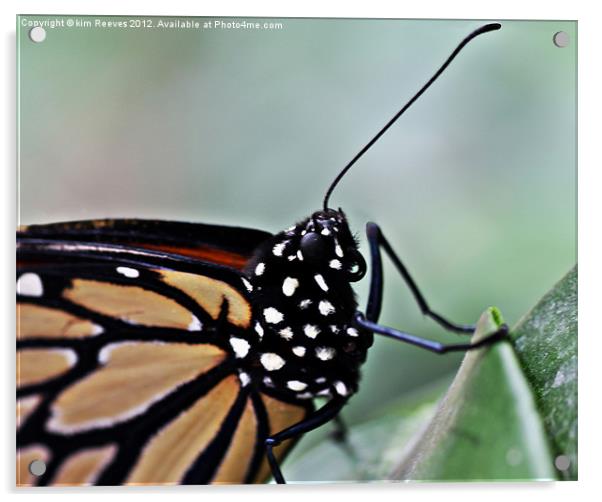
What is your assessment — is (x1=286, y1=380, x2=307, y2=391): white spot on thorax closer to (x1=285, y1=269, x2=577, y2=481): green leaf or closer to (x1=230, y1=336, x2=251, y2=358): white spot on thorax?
(x1=230, y1=336, x2=251, y2=358): white spot on thorax

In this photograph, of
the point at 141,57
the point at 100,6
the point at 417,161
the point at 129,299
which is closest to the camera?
the point at 129,299

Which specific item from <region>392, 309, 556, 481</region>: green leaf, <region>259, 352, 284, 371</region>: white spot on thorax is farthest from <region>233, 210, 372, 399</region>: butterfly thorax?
<region>392, 309, 556, 481</region>: green leaf

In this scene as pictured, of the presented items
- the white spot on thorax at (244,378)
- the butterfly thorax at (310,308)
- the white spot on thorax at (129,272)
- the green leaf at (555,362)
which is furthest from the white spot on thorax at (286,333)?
the green leaf at (555,362)

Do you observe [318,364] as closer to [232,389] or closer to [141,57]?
[232,389]

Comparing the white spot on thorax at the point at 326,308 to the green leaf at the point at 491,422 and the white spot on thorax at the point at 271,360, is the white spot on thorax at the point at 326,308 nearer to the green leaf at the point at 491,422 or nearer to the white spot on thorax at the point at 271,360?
the white spot on thorax at the point at 271,360

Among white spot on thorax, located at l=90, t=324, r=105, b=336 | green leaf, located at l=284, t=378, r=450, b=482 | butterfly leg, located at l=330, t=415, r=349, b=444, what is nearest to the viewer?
white spot on thorax, located at l=90, t=324, r=105, b=336

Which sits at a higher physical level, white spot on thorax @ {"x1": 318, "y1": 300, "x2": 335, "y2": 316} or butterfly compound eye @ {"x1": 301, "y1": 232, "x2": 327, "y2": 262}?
butterfly compound eye @ {"x1": 301, "y1": 232, "x2": 327, "y2": 262}

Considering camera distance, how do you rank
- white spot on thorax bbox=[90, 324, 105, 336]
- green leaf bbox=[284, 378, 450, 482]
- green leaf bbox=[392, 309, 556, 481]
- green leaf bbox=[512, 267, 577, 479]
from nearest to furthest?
1. green leaf bbox=[392, 309, 556, 481]
2. green leaf bbox=[512, 267, 577, 479]
3. white spot on thorax bbox=[90, 324, 105, 336]
4. green leaf bbox=[284, 378, 450, 482]
